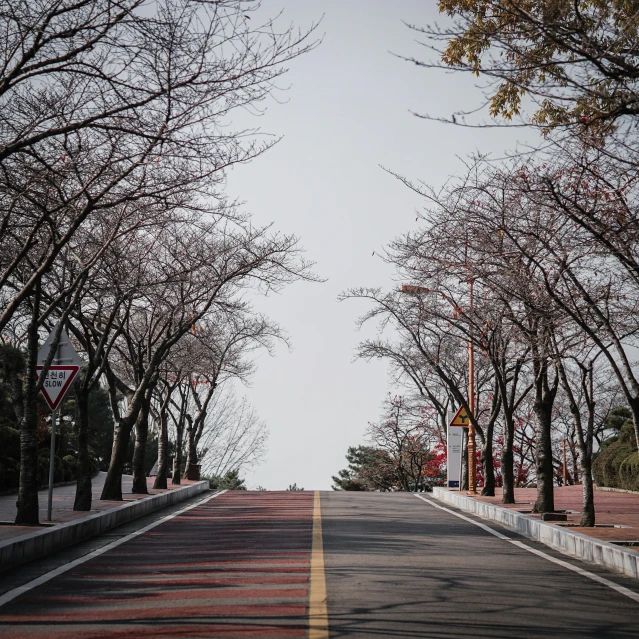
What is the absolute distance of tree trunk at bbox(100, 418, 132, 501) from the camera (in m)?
23.3

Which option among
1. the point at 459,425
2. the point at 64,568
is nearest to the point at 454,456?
the point at 459,425

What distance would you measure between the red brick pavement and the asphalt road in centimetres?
2

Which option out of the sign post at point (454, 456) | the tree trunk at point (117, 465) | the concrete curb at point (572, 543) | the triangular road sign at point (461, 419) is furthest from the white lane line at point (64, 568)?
the sign post at point (454, 456)

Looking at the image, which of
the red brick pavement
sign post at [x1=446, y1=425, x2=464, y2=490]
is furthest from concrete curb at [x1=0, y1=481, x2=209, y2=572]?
sign post at [x1=446, y1=425, x2=464, y2=490]

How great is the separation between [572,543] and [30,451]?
9.24 m

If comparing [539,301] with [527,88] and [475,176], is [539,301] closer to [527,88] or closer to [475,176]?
[475,176]

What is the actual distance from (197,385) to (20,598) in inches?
1252

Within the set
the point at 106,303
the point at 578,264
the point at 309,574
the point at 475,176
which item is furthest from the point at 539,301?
the point at 106,303

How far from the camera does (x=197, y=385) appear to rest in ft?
134

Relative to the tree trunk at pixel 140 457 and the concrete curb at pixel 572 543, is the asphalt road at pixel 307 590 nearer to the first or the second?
the concrete curb at pixel 572 543

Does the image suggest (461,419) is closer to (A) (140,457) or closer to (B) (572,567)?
(A) (140,457)

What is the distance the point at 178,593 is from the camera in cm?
920

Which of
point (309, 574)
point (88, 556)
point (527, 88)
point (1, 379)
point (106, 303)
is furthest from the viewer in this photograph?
point (1, 379)

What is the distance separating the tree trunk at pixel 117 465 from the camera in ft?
76.5
